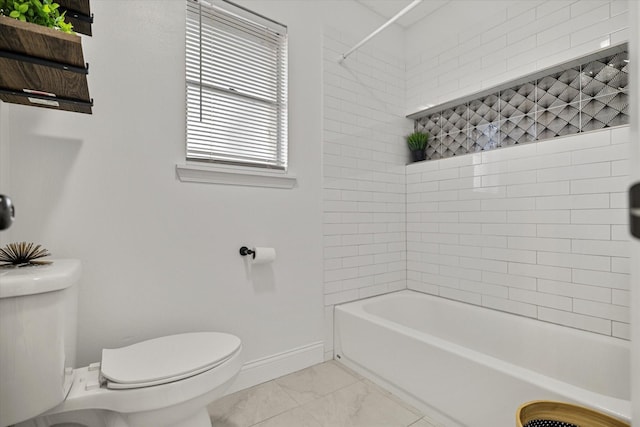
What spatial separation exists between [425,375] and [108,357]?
1.51 metres

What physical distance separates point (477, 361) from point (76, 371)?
1.71 metres

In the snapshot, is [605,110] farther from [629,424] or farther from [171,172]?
[171,172]

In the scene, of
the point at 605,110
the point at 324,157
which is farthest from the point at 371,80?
the point at 605,110

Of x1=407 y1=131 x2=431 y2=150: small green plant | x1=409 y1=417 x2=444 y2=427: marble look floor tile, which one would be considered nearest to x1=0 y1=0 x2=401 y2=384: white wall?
x1=409 y1=417 x2=444 y2=427: marble look floor tile

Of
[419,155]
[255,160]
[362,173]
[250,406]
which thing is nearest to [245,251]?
[255,160]

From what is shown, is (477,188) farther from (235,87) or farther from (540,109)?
(235,87)

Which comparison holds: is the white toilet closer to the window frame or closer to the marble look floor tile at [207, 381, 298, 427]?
the marble look floor tile at [207, 381, 298, 427]

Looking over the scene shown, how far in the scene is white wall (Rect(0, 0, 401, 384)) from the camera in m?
1.42

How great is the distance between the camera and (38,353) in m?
1.03

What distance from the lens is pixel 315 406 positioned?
5.72ft

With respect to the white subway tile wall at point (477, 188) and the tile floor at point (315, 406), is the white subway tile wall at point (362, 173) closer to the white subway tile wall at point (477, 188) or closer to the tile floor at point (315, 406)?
the white subway tile wall at point (477, 188)

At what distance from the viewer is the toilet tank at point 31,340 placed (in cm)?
98

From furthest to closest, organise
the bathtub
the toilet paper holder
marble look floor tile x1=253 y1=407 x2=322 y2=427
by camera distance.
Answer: the toilet paper holder
marble look floor tile x1=253 y1=407 x2=322 y2=427
the bathtub

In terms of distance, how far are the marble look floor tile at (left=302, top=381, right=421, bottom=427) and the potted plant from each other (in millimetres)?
1897
